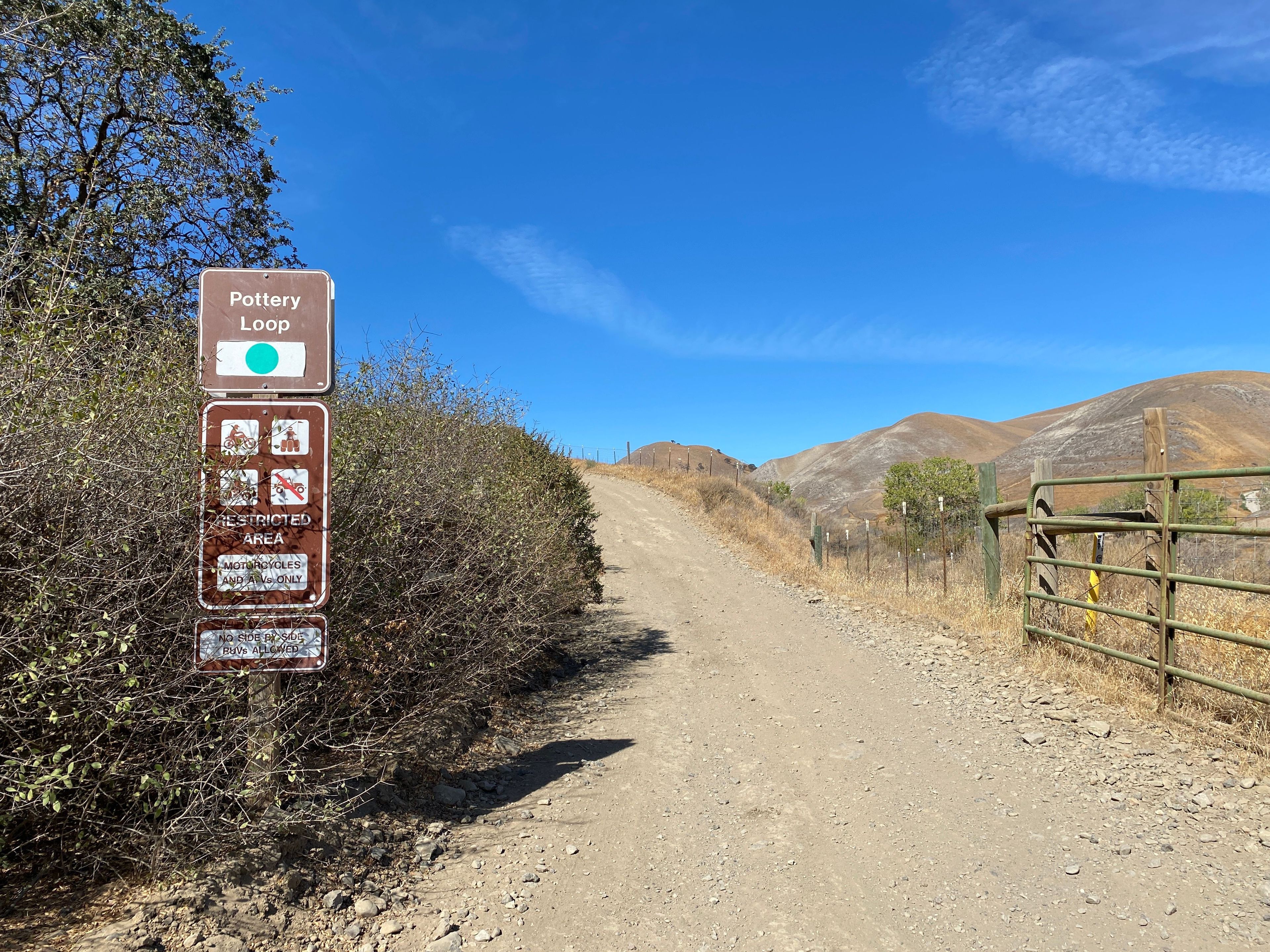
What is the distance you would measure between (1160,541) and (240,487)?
633 centimetres

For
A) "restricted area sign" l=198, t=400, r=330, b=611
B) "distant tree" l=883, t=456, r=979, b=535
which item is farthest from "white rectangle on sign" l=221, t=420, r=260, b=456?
"distant tree" l=883, t=456, r=979, b=535

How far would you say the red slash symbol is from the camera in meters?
3.17

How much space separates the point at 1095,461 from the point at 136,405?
6571 centimetres

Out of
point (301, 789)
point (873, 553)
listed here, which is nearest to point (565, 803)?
point (301, 789)

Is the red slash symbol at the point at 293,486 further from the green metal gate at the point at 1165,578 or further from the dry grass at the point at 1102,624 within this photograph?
the dry grass at the point at 1102,624

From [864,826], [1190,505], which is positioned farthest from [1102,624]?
[864,826]

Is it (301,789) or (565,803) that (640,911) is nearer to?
(565,803)

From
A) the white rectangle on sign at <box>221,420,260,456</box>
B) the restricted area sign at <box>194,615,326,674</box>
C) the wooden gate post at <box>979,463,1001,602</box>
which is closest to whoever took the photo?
the restricted area sign at <box>194,615,326,674</box>

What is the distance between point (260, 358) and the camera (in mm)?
3309

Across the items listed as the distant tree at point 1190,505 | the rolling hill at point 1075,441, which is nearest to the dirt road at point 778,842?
the distant tree at point 1190,505

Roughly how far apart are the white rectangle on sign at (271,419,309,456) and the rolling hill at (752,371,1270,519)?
12.8 meters

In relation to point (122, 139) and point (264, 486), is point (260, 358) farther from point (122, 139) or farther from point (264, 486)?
point (122, 139)

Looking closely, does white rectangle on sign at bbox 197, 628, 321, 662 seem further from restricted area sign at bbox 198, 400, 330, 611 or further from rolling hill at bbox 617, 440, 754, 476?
rolling hill at bbox 617, 440, 754, 476

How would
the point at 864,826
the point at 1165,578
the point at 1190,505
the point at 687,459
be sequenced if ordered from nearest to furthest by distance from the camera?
the point at 864,826 → the point at 1165,578 → the point at 1190,505 → the point at 687,459
